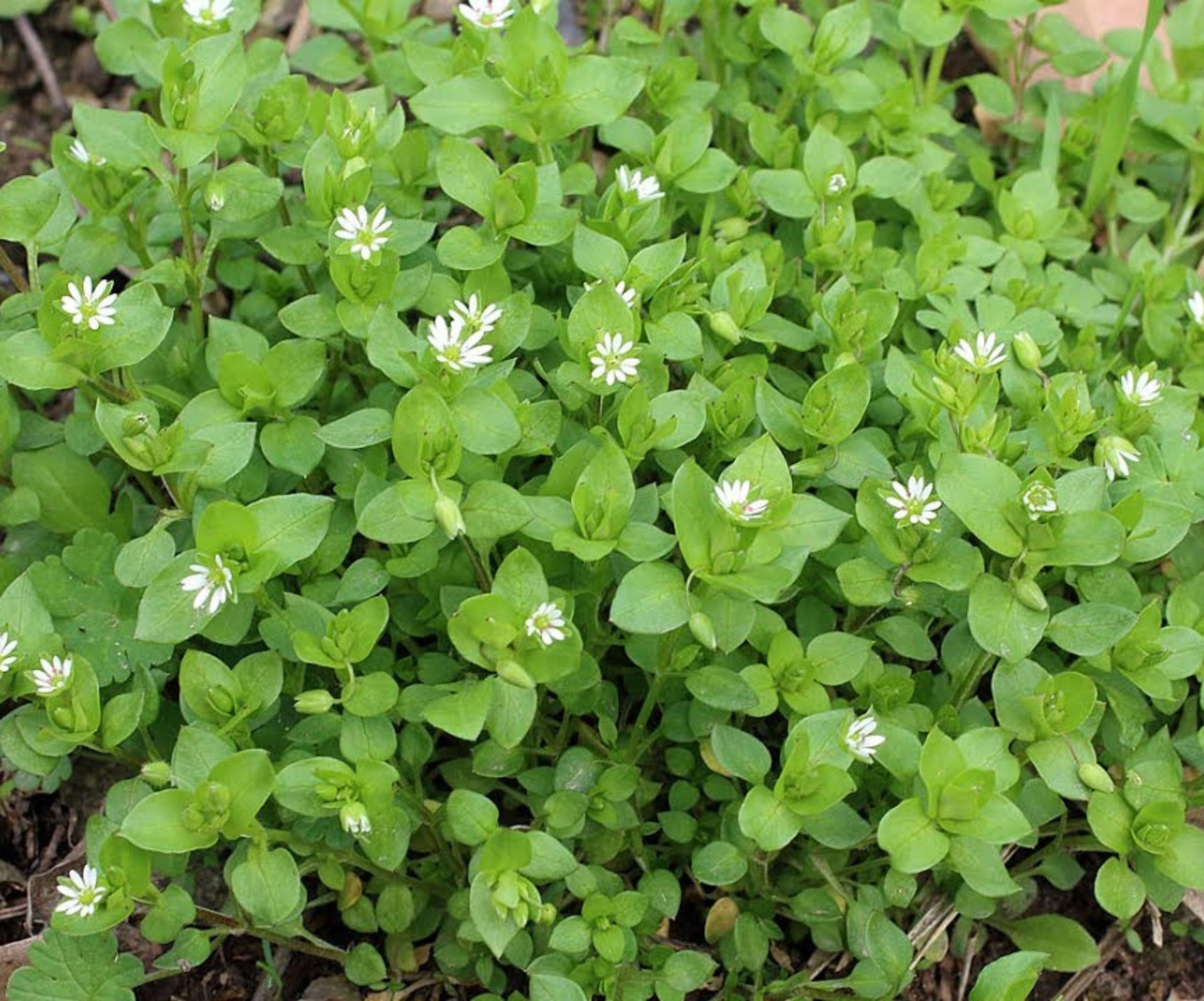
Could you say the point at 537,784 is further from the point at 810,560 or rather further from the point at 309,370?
the point at 309,370

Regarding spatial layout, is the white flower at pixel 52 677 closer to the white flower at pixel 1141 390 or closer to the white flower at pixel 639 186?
the white flower at pixel 639 186

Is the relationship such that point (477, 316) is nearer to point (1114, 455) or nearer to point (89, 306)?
point (89, 306)

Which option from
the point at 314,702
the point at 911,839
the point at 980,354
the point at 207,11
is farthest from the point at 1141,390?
the point at 207,11

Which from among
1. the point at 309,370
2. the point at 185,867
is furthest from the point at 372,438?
the point at 185,867

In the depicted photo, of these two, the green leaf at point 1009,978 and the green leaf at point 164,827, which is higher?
the green leaf at point 164,827

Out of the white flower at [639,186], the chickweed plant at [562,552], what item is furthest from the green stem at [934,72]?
the white flower at [639,186]
